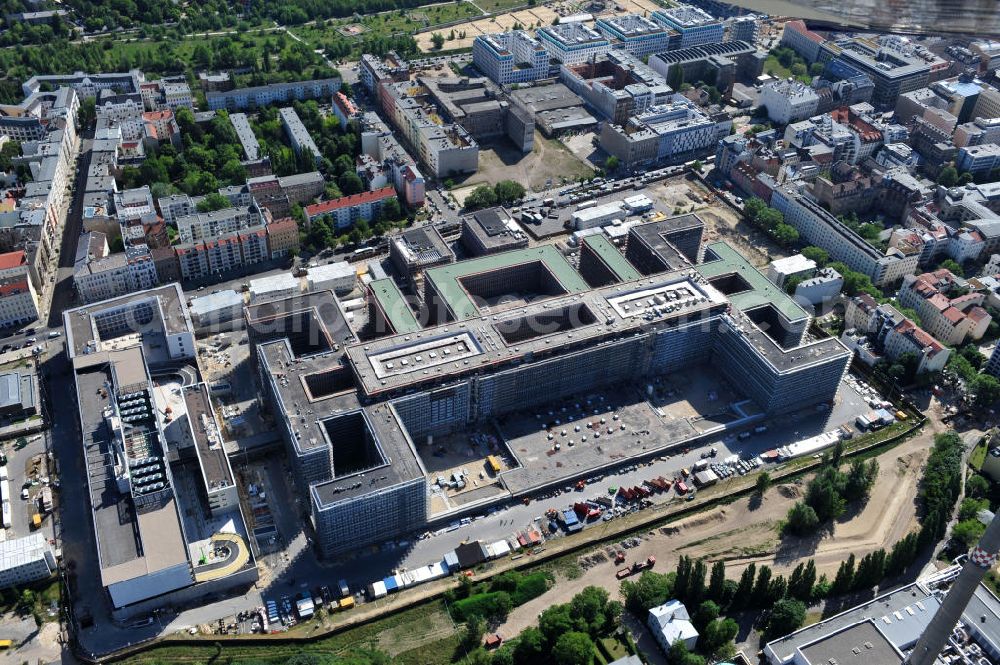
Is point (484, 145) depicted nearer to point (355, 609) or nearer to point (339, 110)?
point (339, 110)

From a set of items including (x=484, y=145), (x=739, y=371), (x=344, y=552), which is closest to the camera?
(x=344, y=552)

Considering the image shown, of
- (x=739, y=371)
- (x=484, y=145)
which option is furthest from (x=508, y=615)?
(x=484, y=145)

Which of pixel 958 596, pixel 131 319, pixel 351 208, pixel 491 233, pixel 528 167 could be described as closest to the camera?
pixel 958 596

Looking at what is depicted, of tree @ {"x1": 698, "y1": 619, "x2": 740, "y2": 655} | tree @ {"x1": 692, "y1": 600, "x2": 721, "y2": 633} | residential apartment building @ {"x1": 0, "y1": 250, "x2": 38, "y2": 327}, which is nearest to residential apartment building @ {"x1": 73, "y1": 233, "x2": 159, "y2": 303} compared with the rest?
residential apartment building @ {"x1": 0, "y1": 250, "x2": 38, "y2": 327}

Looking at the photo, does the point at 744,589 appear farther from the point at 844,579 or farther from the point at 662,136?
the point at 662,136

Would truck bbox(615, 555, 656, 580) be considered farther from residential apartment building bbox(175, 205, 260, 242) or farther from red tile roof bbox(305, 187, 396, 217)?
residential apartment building bbox(175, 205, 260, 242)

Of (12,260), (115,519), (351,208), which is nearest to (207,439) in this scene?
(115,519)
